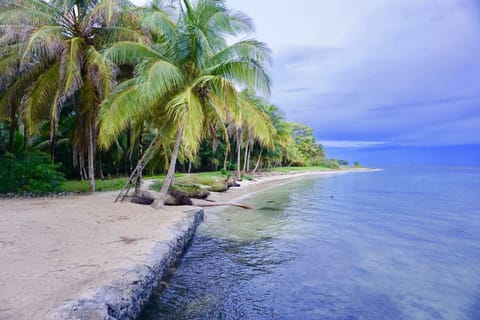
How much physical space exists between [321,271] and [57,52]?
435 inches

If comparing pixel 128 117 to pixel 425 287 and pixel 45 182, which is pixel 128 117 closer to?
pixel 45 182

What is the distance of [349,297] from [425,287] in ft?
5.48

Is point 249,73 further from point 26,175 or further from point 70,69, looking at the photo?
point 26,175

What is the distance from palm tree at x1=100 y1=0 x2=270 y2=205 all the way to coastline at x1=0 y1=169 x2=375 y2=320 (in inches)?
94.7

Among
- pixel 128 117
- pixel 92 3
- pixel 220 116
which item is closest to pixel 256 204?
pixel 220 116

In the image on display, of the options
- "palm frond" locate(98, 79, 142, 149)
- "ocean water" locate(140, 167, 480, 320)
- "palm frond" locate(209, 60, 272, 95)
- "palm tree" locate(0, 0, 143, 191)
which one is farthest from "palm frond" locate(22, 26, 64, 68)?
"ocean water" locate(140, 167, 480, 320)

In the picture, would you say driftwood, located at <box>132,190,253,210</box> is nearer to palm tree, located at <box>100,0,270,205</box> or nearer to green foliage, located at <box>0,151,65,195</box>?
palm tree, located at <box>100,0,270,205</box>

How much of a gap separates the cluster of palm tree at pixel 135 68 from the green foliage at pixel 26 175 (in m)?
1.30

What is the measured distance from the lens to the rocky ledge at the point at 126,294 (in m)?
3.15

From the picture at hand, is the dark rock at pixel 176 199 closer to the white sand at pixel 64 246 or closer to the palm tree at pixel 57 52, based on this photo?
the white sand at pixel 64 246

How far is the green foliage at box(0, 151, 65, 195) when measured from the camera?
36.2 ft

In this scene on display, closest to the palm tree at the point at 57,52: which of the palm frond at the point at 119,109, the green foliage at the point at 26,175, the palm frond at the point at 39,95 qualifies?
the palm frond at the point at 39,95

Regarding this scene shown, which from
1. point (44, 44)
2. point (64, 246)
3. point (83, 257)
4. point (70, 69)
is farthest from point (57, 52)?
point (83, 257)

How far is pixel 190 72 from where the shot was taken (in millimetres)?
9773
